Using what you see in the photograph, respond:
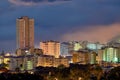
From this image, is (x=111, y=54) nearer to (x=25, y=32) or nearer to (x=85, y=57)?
(x=85, y=57)

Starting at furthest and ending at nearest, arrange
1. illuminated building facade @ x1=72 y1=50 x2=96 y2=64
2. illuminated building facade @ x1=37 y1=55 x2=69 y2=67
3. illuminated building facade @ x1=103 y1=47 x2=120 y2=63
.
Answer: illuminated building facade @ x1=103 y1=47 x2=120 y2=63 < illuminated building facade @ x1=72 y1=50 x2=96 y2=64 < illuminated building facade @ x1=37 y1=55 x2=69 y2=67

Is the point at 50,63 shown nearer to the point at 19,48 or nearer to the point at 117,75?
the point at 19,48

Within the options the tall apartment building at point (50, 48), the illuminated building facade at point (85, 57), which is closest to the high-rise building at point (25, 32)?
the tall apartment building at point (50, 48)

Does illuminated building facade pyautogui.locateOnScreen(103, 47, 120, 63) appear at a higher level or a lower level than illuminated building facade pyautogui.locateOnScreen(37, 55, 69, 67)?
higher

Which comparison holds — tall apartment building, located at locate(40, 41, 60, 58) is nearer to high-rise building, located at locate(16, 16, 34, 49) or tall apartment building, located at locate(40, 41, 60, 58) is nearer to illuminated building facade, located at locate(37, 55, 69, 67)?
high-rise building, located at locate(16, 16, 34, 49)

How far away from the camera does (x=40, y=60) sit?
3800 cm

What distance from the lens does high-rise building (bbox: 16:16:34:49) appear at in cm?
4625

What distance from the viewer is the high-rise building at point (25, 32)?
46.2 m

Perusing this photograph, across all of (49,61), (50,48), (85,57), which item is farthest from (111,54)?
(50,48)

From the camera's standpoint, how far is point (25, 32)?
47750mm

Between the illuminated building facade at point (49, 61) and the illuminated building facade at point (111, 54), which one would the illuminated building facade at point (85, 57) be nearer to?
the illuminated building facade at point (49, 61)

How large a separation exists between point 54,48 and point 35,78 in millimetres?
28334

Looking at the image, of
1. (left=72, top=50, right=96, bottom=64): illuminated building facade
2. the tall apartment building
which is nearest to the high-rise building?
the tall apartment building

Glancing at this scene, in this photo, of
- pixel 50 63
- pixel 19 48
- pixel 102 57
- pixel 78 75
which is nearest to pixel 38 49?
pixel 19 48
